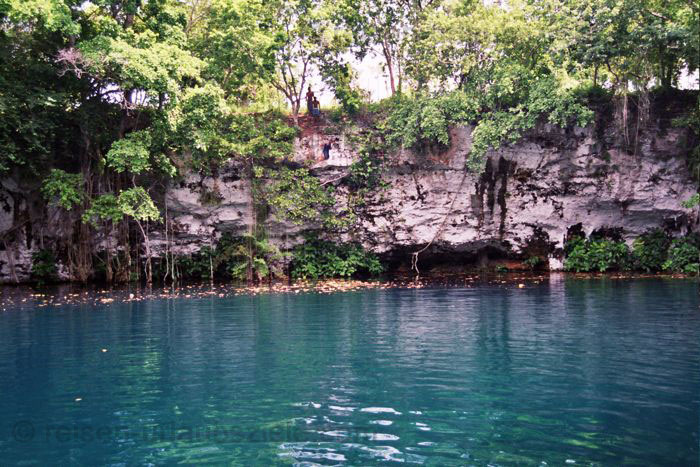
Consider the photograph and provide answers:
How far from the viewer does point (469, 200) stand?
89.3 feet

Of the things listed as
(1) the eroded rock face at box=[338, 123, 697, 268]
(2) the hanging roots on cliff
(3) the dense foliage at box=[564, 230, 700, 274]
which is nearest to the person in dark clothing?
(1) the eroded rock face at box=[338, 123, 697, 268]

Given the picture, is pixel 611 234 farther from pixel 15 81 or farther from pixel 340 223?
pixel 15 81

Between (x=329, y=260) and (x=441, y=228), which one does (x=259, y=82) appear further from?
(x=441, y=228)

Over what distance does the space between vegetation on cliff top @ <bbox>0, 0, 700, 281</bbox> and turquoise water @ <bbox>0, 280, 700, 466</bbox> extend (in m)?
9.89

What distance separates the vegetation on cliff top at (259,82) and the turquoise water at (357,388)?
9893 millimetres

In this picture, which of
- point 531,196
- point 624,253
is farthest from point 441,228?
point 624,253

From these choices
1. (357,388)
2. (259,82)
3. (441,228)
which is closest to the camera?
(357,388)

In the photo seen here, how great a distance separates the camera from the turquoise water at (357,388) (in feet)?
17.0

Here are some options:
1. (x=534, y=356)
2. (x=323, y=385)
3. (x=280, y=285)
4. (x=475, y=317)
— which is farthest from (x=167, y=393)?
(x=280, y=285)

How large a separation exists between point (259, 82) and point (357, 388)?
828 inches

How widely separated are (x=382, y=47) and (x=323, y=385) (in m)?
24.3

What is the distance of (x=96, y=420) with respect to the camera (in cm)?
604

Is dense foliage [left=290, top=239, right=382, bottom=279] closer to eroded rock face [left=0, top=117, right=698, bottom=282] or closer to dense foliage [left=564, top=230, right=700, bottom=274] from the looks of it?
eroded rock face [left=0, top=117, right=698, bottom=282]

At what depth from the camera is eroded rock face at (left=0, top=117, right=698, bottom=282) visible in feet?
82.6
